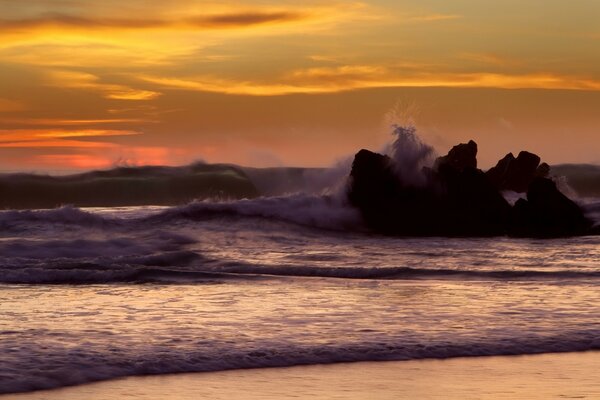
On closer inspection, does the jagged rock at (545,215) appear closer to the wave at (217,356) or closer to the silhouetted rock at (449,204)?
the silhouetted rock at (449,204)

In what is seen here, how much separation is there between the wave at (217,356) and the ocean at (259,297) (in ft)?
0.07

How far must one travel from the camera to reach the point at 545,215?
1149 inches

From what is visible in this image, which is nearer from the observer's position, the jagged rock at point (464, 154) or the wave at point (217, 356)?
the wave at point (217, 356)

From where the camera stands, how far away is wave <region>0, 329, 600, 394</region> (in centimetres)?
848

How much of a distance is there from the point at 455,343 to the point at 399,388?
2.04 m

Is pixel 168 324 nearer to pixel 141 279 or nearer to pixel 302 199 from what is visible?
pixel 141 279

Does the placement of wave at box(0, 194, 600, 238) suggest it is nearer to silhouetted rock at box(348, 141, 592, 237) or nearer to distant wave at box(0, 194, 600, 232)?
distant wave at box(0, 194, 600, 232)

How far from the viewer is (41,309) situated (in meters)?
12.4

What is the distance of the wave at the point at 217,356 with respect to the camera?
8.48 m

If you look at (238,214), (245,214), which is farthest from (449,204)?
(238,214)

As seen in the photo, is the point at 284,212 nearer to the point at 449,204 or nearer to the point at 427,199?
the point at 427,199

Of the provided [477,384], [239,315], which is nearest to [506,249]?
[239,315]

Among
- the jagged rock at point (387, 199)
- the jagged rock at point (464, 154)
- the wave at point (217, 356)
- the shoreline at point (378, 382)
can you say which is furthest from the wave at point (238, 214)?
the shoreline at point (378, 382)

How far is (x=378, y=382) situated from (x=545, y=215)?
21845mm
